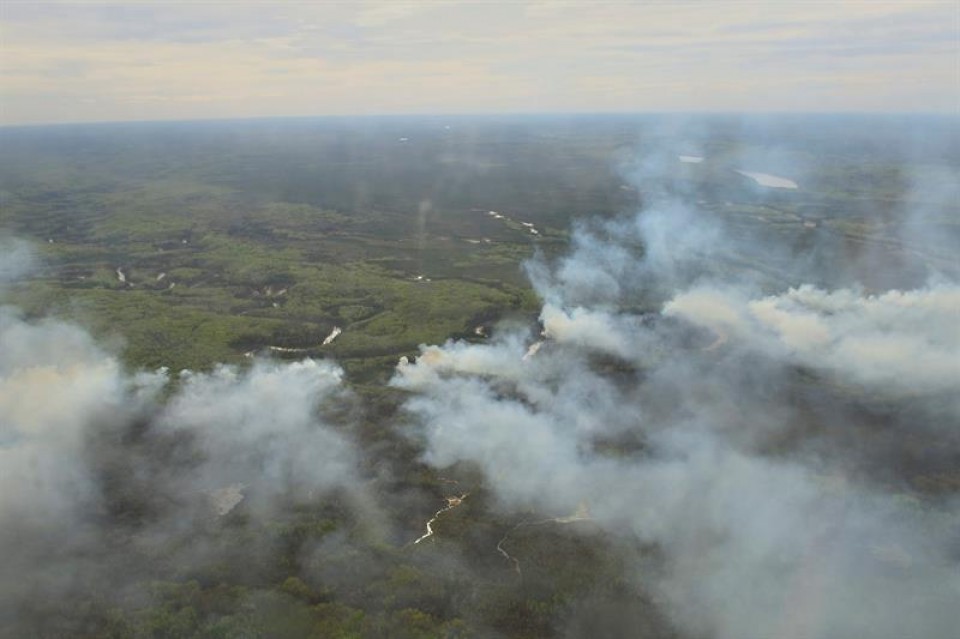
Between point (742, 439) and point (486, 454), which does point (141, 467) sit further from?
point (742, 439)

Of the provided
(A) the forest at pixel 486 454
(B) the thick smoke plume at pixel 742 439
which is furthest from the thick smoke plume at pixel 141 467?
(B) the thick smoke plume at pixel 742 439

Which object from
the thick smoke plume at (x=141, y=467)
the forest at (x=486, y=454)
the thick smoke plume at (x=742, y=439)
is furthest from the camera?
the thick smoke plume at (x=141, y=467)

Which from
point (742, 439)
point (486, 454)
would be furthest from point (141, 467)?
point (742, 439)

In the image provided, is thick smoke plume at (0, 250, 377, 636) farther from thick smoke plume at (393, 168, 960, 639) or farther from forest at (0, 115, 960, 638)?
thick smoke plume at (393, 168, 960, 639)

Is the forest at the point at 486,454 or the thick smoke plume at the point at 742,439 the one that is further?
the thick smoke plume at the point at 742,439

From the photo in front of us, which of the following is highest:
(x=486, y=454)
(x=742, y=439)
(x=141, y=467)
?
(x=141, y=467)

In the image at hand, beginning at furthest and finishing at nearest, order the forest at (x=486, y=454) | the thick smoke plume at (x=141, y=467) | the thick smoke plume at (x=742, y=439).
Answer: the thick smoke plume at (x=141, y=467), the thick smoke plume at (x=742, y=439), the forest at (x=486, y=454)

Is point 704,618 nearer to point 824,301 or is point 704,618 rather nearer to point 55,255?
point 824,301

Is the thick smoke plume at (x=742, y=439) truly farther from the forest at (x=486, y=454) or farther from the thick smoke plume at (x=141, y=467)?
the thick smoke plume at (x=141, y=467)
